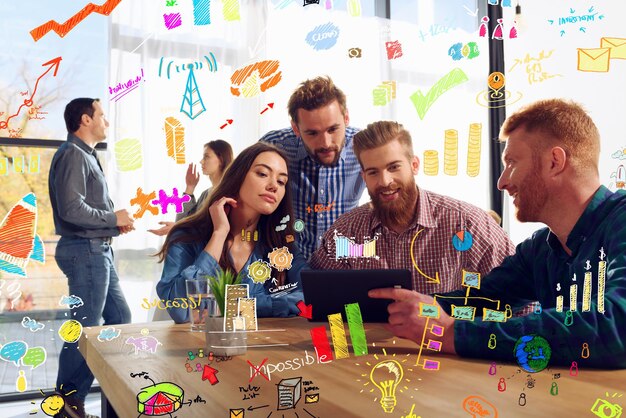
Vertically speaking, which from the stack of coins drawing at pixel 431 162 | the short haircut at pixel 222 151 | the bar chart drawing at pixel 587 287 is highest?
the short haircut at pixel 222 151

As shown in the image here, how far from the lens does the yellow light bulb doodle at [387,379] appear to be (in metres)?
0.86

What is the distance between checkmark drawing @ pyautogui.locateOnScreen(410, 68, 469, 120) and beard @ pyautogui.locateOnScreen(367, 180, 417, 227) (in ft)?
0.50

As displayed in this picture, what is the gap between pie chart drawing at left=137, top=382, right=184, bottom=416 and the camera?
94 cm

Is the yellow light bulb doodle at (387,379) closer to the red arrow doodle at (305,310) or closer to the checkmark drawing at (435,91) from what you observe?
the red arrow doodle at (305,310)

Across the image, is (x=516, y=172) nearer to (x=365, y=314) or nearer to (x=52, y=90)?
(x=365, y=314)

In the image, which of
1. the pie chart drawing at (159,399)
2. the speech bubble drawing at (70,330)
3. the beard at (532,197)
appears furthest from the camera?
the beard at (532,197)

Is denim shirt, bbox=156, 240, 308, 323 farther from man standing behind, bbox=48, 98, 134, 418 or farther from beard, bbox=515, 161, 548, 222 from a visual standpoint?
beard, bbox=515, 161, 548, 222

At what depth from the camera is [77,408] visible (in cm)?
109

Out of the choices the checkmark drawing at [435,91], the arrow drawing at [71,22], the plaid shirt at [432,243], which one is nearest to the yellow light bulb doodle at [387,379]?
Answer: the plaid shirt at [432,243]

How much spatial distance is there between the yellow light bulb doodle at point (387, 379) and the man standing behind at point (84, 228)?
464 millimetres

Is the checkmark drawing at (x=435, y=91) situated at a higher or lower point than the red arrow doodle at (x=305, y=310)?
higher

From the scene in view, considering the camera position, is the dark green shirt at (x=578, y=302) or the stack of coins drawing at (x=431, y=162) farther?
the stack of coins drawing at (x=431, y=162)

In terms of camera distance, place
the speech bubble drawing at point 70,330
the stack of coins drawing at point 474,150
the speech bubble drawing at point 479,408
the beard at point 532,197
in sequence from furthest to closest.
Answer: the stack of coins drawing at point 474,150 < the beard at point 532,197 < the speech bubble drawing at point 70,330 < the speech bubble drawing at point 479,408

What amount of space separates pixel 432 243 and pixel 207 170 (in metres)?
0.52
